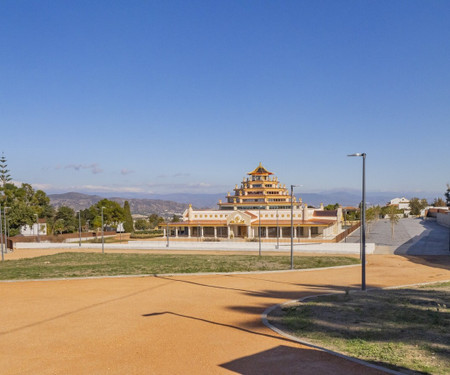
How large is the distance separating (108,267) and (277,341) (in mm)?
23115

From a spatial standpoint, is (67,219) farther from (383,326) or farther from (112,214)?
(383,326)

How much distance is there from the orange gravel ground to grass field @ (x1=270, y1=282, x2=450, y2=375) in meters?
0.96

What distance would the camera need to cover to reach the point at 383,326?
13594 millimetres

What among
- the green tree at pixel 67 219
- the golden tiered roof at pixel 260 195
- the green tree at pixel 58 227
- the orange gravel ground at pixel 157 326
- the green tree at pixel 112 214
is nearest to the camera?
the orange gravel ground at pixel 157 326

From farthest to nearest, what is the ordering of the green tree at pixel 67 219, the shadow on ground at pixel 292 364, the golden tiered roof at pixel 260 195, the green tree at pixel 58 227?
the green tree at pixel 67 219 < the green tree at pixel 58 227 < the golden tiered roof at pixel 260 195 < the shadow on ground at pixel 292 364

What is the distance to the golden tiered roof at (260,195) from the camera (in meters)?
73.9

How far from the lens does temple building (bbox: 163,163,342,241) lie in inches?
2579

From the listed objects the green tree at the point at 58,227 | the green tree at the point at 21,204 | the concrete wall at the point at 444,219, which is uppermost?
the green tree at the point at 21,204

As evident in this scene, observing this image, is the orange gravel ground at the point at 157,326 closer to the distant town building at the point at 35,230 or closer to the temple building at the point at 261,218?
the temple building at the point at 261,218

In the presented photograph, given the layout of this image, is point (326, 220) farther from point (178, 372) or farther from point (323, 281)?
point (178, 372)

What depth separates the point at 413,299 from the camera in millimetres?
17391

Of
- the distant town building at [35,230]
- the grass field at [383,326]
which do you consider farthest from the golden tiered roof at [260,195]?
the grass field at [383,326]

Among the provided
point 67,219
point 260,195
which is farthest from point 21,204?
point 260,195

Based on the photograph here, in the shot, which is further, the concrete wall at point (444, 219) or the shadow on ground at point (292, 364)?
the concrete wall at point (444, 219)
